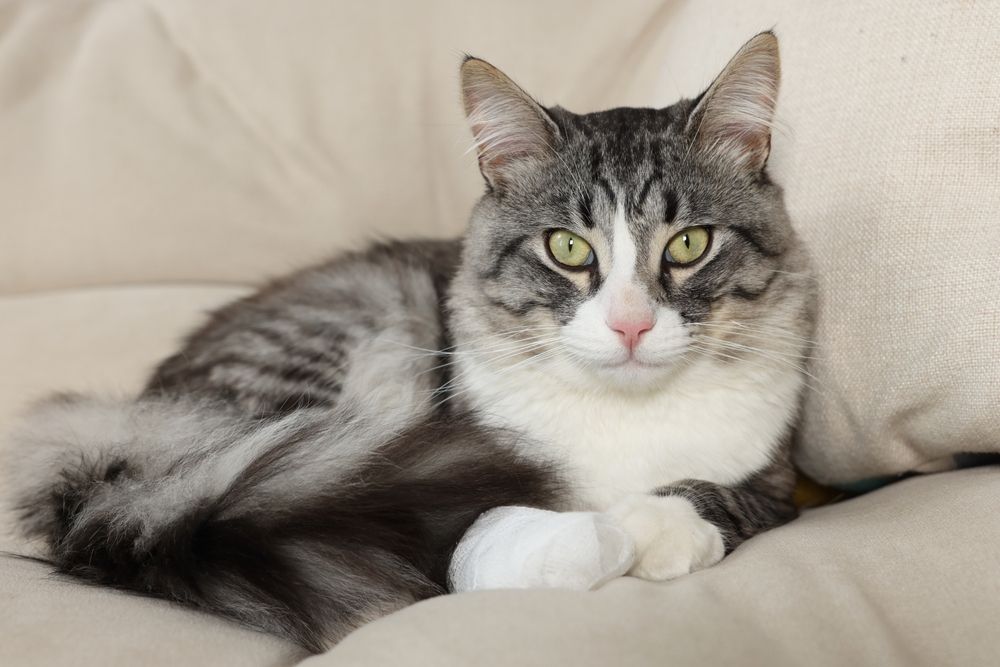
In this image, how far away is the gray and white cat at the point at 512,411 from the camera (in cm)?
109

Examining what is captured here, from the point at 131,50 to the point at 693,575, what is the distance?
1.86m

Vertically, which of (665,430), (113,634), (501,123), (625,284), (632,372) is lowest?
(113,634)

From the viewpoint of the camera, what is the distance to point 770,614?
0.96m

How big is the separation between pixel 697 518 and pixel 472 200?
3.94ft

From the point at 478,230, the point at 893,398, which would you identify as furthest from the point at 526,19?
the point at 893,398

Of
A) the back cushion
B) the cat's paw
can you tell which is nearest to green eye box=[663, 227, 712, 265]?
the cat's paw

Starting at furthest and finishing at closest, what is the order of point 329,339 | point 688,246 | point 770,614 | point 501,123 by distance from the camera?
point 329,339, point 501,123, point 688,246, point 770,614

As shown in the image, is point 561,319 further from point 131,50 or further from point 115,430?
point 131,50

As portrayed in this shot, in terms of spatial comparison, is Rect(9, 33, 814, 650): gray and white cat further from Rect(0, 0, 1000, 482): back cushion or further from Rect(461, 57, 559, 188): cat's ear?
Rect(0, 0, 1000, 482): back cushion

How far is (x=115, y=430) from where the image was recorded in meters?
1.35

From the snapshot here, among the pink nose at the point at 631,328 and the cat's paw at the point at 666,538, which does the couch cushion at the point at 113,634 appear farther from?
the pink nose at the point at 631,328

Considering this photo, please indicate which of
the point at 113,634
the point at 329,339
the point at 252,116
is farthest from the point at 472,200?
the point at 113,634

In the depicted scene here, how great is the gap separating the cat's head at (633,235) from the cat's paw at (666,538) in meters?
0.19

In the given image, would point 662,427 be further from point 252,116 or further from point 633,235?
point 252,116
